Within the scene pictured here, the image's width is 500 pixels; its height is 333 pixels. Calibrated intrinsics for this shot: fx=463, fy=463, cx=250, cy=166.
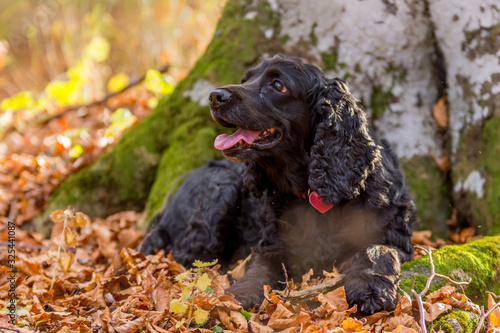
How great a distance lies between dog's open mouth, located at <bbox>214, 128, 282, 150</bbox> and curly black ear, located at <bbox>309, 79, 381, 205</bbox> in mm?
306

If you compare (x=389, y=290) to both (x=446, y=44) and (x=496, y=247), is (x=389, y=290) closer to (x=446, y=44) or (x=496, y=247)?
(x=496, y=247)

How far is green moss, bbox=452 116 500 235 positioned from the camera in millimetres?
4312

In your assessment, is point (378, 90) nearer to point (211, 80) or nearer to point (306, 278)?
point (211, 80)

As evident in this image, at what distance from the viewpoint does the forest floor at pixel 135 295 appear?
2592 millimetres

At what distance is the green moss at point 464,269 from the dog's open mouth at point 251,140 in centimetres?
128

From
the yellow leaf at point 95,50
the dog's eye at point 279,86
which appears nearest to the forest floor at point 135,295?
the dog's eye at point 279,86

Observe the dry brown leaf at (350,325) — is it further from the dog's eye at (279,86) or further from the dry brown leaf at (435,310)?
the dog's eye at (279,86)

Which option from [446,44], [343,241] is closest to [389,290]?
[343,241]

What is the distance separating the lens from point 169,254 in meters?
4.17

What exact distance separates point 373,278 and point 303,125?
1.19 meters

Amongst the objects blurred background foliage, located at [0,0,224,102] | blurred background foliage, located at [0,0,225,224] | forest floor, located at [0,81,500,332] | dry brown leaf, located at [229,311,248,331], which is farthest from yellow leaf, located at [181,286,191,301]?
blurred background foliage, located at [0,0,224,102]

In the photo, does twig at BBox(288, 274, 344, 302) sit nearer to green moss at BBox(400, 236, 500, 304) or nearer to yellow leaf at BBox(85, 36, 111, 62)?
green moss at BBox(400, 236, 500, 304)

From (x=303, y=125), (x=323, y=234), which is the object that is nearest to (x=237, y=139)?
(x=303, y=125)

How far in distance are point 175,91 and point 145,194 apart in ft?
4.38
